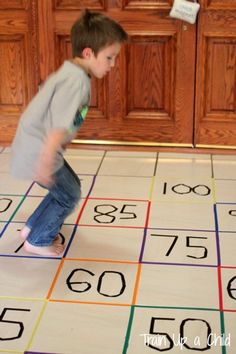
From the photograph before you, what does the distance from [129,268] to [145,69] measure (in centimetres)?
145

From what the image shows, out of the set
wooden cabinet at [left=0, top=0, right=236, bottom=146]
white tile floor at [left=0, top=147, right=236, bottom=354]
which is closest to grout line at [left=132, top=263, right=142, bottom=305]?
white tile floor at [left=0, top=147, right=236, bottom=354]

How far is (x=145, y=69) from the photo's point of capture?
344cm

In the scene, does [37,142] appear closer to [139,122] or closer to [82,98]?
[82,98]

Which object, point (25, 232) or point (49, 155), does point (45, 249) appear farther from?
point (49, 155)

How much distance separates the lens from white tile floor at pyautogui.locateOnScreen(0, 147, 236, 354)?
1946mm

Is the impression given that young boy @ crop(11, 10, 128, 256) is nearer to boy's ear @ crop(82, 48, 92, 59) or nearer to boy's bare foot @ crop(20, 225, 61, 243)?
boy's ear @ crop(82, 48, 92, 59)

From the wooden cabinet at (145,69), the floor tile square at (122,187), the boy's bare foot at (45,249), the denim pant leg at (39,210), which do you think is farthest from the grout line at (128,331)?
the wooden cabinet at (145,69)

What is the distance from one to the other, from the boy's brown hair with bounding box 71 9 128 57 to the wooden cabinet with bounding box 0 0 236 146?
3.96ft

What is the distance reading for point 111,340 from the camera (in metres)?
1.92

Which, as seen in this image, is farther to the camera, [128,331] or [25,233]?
[25,233]

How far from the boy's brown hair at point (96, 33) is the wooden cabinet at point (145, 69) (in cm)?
121

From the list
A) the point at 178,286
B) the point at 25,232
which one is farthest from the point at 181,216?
the point at 25,232

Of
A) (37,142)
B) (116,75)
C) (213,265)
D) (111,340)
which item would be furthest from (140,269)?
(116,75)

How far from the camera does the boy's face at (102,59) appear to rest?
7.13ft
